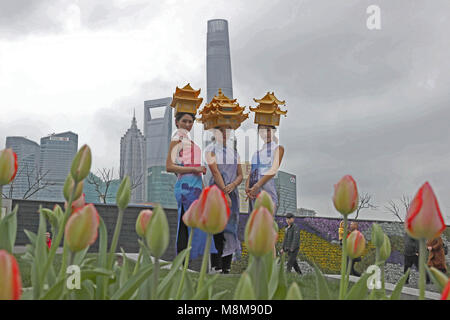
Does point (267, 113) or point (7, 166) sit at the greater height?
point (267, 113)

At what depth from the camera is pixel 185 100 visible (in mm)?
4117

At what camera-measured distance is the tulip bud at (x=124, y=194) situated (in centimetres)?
88

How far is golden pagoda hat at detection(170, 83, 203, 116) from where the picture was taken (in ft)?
13.5

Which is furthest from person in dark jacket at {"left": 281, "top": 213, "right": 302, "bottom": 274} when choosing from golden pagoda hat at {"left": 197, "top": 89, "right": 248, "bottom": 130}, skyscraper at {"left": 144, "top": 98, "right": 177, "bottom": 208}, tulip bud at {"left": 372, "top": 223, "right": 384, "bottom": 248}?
skyscraper at {"left": 144, "top": 98, "right": 177, "bottom": 208}

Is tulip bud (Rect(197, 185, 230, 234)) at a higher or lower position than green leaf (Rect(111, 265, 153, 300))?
higher

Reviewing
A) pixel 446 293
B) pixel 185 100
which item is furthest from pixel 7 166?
pixel 185 100

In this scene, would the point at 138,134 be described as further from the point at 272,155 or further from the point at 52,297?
the point at 52,297

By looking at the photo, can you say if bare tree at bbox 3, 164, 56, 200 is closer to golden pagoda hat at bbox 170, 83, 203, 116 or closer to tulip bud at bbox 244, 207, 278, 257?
golden pagoda hat at bbox 170, 83, 203, 116

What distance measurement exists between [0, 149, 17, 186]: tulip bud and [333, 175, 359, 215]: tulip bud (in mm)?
666

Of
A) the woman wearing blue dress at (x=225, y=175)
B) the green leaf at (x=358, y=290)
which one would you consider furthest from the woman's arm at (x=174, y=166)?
the green leaf at (x=358, y=290)

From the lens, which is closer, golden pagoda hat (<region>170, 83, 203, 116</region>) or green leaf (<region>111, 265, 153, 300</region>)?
green leaf (<region>111, 265, 153, 300</region>)

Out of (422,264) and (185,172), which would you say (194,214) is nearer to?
(422,264)

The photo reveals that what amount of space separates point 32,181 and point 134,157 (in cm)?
1259
